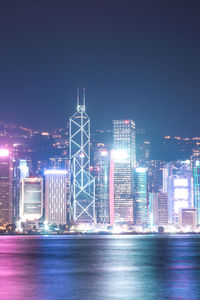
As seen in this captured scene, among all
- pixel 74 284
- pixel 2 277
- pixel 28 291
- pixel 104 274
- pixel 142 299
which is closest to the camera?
pixel 142 299

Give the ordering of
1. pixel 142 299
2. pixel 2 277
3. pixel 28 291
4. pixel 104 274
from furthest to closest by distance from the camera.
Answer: pixel 104 274 → pixel 2 277 → pixel 28 291 → pixel 142 299

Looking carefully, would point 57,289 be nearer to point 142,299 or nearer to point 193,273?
point 142,299

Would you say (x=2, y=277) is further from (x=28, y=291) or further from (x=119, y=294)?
(x=119, y=294)

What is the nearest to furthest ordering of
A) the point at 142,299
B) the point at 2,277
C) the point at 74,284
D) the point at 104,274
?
the point at 142,299, the point at 74,284, the point at 2,277, the point at 104,274

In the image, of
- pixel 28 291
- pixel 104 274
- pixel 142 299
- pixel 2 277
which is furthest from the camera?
pixel 104 274

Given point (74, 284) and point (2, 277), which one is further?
point (2, 277)

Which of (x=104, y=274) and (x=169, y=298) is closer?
(x=169, y=298)

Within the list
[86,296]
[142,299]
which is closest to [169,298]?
[142,299]

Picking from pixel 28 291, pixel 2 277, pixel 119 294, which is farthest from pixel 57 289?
pixel 2 277
